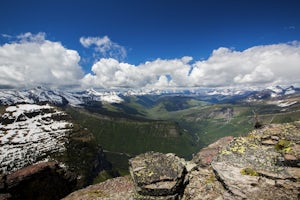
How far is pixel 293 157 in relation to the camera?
16219 millimetres

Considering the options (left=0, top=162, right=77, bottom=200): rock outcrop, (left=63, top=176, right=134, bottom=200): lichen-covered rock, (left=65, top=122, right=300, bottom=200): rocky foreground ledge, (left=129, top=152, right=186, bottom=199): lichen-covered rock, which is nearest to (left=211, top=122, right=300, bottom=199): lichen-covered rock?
(left=65, top=122, right=300, bottom=200): rocky foreground ledge

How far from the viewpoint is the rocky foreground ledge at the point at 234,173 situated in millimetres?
15062

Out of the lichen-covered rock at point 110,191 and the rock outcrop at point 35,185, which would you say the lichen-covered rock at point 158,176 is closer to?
the lichen-covered rock at point 110,191

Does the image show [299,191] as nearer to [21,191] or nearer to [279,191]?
[279,191]

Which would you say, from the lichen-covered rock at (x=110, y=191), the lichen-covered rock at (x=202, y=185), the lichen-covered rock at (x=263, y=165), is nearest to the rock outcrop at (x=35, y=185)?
the lichen-covered rock at (x=110, y=191)

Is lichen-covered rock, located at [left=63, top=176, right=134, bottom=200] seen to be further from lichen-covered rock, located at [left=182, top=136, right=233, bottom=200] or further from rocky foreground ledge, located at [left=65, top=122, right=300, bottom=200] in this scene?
lichen-covered rock, located at [left=182, top=136, right=233, bottom=200]

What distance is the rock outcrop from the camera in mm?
40969

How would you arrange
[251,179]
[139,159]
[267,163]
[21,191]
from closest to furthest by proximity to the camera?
[251,179] → [267,163] → [139,159] → [21,191]

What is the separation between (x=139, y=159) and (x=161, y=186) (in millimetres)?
4717

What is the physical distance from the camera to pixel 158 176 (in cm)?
1862

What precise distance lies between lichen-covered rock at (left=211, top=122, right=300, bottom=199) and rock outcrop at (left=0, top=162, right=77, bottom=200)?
30.6 m

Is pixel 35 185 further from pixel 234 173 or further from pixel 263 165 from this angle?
pixel 263 165

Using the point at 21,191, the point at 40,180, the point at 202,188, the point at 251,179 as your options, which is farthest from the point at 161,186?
the point at 40,180

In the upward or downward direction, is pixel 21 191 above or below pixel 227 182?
below
